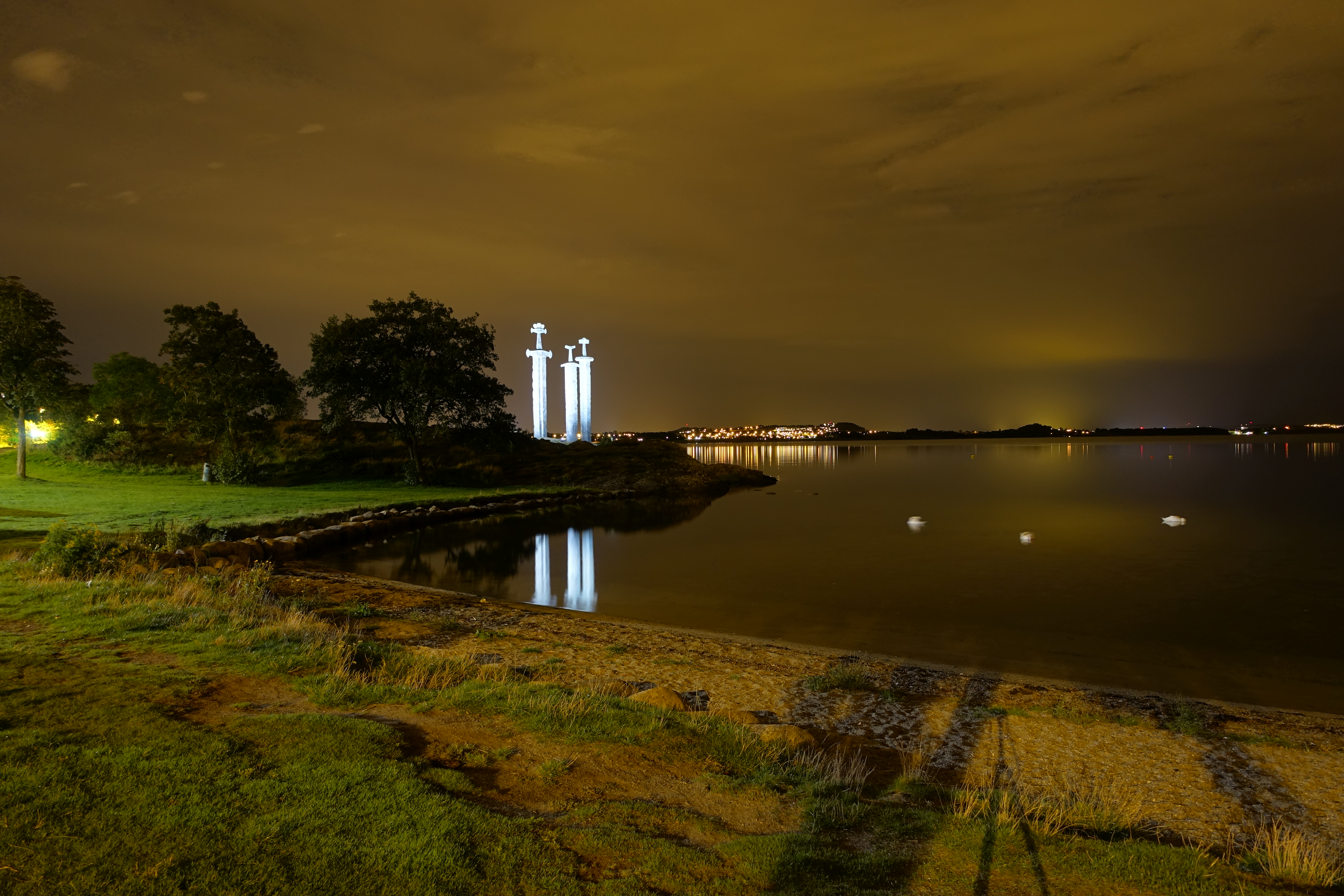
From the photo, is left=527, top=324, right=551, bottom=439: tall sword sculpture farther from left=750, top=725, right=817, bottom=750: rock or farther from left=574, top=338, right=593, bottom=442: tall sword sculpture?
left=750, top=725, right=817, bottom=750: rock

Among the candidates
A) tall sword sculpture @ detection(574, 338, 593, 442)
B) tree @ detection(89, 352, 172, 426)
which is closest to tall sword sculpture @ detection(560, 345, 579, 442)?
tall sword sculpture @ detection(574, 338, 593, 442)

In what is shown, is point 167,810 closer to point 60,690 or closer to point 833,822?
point 60,690

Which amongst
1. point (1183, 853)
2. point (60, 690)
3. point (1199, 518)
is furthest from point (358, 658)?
point (1199, 518)

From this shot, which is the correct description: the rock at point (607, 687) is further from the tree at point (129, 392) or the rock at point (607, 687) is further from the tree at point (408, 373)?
the tree at point (129, 392)

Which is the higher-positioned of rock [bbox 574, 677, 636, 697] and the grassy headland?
the grassy headland

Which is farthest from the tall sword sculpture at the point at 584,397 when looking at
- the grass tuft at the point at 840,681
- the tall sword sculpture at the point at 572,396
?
the grass tuft at the point at 840,681

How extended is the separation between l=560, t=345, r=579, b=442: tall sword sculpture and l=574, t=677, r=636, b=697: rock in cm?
7627

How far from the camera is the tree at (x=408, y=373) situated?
46.1 m

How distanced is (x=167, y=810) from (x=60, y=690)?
3.67 m

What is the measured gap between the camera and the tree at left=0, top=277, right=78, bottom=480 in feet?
121

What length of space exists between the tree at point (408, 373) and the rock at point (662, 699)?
3967cm

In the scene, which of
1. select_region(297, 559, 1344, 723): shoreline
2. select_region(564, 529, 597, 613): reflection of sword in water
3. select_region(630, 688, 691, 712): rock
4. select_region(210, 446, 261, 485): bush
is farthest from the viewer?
select_region(210, 446, 261, 485): bush

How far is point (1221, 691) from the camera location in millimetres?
14062

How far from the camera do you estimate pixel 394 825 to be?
5469 mm
